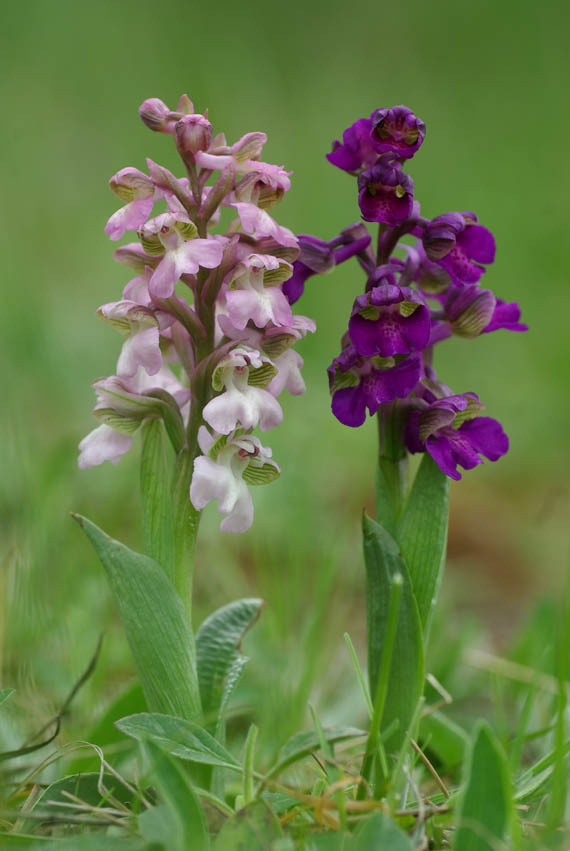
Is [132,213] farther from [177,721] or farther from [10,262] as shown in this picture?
[10,262]

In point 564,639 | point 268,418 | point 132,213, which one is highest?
point 132,213

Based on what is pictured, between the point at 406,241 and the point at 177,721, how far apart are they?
10.9ft

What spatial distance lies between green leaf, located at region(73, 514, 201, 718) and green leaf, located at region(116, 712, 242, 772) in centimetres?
9

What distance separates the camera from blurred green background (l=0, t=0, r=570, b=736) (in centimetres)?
226

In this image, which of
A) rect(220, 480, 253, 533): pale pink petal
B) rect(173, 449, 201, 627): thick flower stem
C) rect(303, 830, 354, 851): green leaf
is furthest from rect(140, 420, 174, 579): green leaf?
rect(303, 830, 354, 851): green leaf

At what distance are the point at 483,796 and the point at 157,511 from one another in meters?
0.64

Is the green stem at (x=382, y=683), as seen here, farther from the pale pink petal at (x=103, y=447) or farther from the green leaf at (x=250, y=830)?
the pale pink petal at (x=103, y=447)

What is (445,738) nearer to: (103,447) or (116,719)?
(116,719)

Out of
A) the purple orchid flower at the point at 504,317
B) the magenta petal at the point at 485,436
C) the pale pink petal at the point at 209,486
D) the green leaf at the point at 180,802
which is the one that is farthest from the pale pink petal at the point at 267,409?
the green leaf at the point at 180,802

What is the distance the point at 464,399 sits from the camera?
4.49 ft

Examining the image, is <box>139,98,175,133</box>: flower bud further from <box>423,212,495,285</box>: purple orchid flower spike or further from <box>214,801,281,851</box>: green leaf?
<box>214,801,281,851</box>: green leaf

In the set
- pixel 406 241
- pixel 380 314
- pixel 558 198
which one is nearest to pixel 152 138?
pixel 406 241

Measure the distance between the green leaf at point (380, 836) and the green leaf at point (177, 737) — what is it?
0.88 ft

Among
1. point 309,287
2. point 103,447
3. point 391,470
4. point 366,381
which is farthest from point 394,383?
point 309,287
